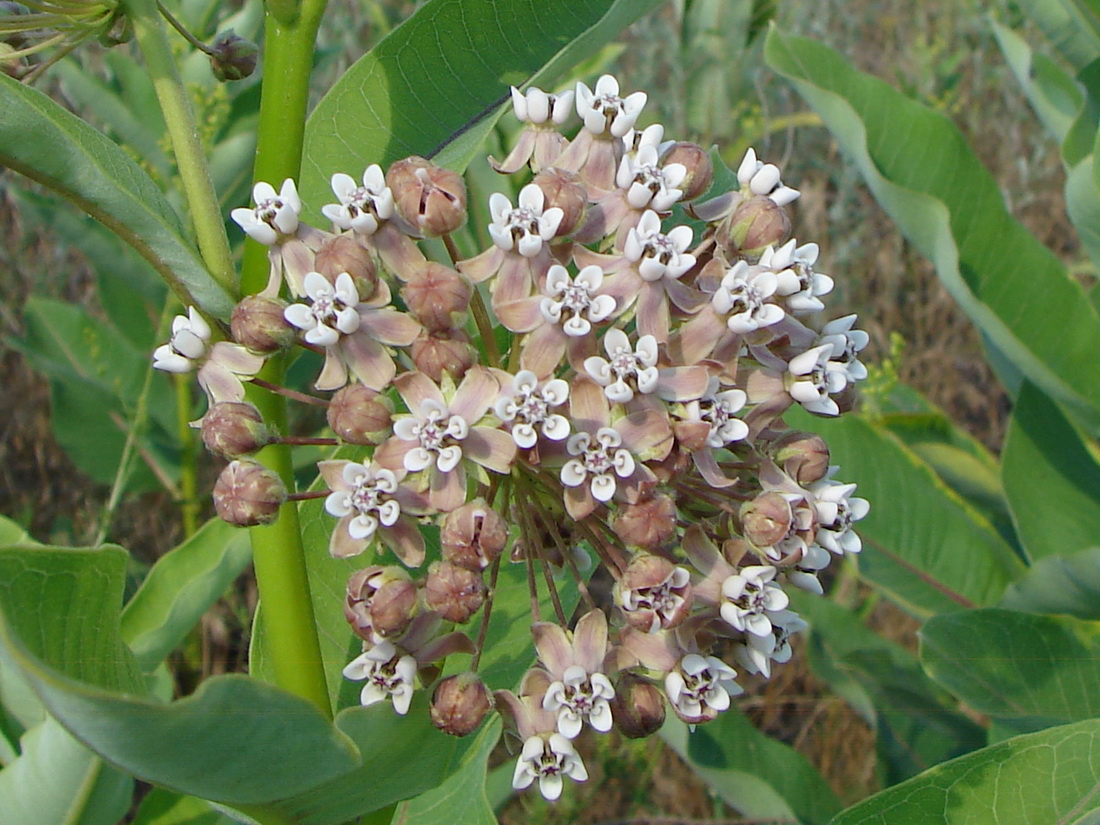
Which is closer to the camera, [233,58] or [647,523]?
[647,523]

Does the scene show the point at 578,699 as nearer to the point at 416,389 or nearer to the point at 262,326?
the point at 416,389

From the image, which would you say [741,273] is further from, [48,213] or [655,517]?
[48,213]

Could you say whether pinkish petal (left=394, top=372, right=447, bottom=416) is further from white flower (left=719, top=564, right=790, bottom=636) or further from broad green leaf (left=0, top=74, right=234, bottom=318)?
white flower (left=719, top=564, right=790, bottom=636)

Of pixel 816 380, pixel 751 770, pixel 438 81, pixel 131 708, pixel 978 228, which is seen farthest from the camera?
pixel 751 770

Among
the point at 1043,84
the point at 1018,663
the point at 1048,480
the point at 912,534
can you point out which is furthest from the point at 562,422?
the point at 1043,84

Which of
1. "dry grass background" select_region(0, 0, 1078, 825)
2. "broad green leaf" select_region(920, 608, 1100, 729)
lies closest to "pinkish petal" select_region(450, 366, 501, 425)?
"broad green leaf" select_region(920, 608, 1100, 729)
